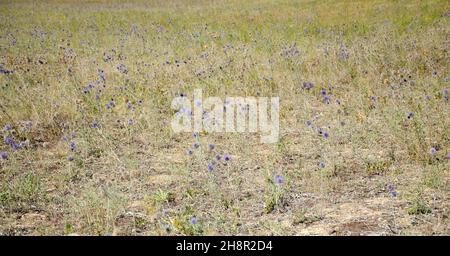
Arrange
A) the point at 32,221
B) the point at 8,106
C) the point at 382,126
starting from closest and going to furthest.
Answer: the point at 32,221, the point at 382,126, the point at 8,106

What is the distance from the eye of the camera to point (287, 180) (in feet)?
14.4

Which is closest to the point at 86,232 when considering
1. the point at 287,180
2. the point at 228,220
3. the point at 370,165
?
the point at 228,220

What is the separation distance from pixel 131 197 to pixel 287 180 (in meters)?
1.68

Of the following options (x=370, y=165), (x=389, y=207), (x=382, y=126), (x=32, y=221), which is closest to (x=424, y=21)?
(x=382, y=126)

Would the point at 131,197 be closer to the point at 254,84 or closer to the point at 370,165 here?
the point at 370,165

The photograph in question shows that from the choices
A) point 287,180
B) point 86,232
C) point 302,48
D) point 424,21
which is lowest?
point 86,232

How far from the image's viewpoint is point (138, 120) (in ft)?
21.5

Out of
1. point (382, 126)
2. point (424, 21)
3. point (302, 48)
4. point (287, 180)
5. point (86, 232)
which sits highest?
point (424, 21)

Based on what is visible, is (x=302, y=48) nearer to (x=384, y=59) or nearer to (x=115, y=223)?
(x=384, y=59)

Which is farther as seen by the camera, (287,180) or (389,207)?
(287,180)

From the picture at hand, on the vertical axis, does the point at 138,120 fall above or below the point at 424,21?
below

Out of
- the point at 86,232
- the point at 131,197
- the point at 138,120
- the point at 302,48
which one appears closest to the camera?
the point at 86,232

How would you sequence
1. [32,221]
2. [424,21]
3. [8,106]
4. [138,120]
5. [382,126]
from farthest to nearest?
[424,21], [8,106], [138,120], [382,126], [32,221]

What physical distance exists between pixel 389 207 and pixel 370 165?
37.9 inches
